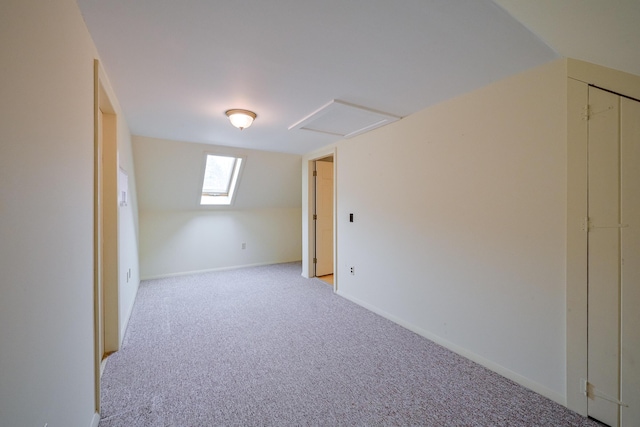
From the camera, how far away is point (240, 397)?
64.3 inches

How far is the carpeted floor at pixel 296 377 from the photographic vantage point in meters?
1.50

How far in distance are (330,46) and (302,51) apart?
17cm

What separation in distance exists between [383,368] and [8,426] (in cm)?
195

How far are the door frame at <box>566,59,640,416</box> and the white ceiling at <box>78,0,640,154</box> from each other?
9 centimetres

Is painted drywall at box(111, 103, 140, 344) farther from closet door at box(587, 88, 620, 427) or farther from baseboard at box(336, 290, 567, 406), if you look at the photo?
closet door at box(587, 88, 620, 427)

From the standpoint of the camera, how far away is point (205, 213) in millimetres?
4738

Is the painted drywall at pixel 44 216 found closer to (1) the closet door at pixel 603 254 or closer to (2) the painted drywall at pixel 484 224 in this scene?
(2) the painted drywall at pixel 484 224

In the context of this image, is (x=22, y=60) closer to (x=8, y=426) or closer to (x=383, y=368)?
(x=8, y=426)

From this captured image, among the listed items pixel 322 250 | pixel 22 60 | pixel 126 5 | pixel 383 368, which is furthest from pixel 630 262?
pixel 322 250

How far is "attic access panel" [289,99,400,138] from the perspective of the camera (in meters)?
2.35

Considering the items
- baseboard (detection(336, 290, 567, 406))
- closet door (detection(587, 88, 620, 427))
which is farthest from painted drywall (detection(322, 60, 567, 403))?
closet door (detection(587, 88, 620, 427))

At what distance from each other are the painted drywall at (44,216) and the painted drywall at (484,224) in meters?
2.47

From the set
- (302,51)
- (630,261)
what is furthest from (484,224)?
(302,51)

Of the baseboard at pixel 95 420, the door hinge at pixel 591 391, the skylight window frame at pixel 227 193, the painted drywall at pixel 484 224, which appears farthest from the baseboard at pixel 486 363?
the skylight window frame at pixel 227 193
